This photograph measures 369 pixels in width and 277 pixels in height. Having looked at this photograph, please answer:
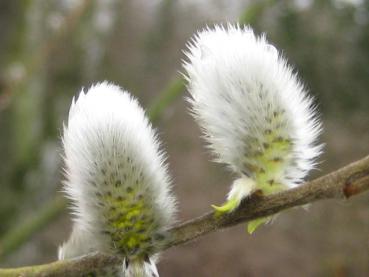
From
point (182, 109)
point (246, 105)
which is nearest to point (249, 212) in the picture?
point (246, 105)

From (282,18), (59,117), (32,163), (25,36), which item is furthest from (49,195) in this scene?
(282,18)

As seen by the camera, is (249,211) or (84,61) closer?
(249,211)

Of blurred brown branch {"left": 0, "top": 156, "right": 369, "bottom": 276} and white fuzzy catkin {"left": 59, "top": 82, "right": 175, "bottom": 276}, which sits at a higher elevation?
white fuzzy catkin {"left": 59, "top": 82, "right": 175, "bottom": 276}

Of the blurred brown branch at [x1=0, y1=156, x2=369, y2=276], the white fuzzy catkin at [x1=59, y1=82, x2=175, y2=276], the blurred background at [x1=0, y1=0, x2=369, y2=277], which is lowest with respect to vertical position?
the blurred brown branch at [x1=0, y1=156, x2=369, y2=276]

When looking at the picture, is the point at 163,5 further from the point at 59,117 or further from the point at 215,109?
the point at 215,109

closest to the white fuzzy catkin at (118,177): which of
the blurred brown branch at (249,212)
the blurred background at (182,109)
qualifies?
the blurred brown branch at (249,212)

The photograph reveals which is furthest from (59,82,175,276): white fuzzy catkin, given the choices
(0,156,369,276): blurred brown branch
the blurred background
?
the blurred background

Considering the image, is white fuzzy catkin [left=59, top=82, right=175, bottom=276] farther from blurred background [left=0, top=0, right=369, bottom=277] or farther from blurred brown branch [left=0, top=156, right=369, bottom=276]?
blurred background [left=0, top=0, right=369, bottom=277]

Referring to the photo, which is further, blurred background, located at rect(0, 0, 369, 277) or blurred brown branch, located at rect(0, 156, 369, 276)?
blurred background, located at rect(0, 0, 369, 277)

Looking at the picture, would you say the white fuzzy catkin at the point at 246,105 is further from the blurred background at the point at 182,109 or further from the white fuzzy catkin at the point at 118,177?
the blurred background at the point at 182,109
